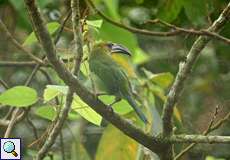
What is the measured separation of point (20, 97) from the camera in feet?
3.22

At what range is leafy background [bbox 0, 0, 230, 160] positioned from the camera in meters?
1.13

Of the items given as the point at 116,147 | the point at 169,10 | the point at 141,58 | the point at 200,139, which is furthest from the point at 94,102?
the point at 141,58

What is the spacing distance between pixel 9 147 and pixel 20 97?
161 mm

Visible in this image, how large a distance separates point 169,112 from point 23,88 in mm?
225

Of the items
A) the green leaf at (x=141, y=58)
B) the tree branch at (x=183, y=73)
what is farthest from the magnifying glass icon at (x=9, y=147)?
the green leaf at (x=141, y=58)

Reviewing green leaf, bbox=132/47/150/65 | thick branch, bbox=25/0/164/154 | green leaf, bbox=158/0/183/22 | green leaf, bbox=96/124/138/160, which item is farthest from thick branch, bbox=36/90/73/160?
green leaf, bbox=132/47/150/65

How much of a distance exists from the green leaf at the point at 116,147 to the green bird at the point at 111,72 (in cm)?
14

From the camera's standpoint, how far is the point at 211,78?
2.09 meters

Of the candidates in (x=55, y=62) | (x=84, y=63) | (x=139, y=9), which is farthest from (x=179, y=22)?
(x=55, y=62)

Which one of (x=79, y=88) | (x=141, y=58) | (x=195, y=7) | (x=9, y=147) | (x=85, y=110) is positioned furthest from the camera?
(x=141, y=58)

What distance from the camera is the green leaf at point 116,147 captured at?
1.33m

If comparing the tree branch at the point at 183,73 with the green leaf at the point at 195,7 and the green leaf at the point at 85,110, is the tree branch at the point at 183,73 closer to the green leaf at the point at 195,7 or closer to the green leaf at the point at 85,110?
the green leaf at the point at 85,110

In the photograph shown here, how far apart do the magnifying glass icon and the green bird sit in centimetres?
19

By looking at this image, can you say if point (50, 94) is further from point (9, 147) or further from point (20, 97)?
point (9, 147)
